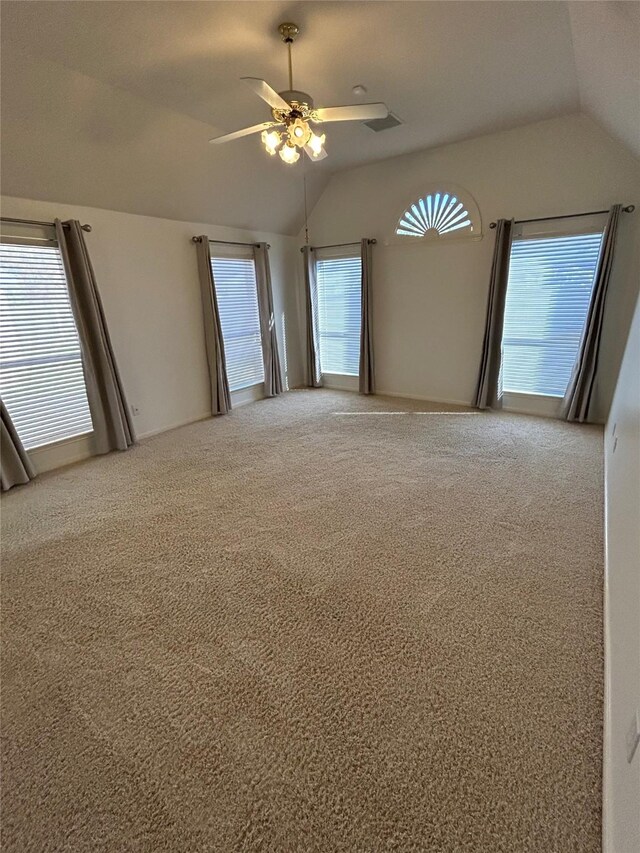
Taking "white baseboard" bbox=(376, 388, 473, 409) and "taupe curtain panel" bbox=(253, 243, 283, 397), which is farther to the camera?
"taupe curtain panel" bbox=(253, 243, 283, 397)

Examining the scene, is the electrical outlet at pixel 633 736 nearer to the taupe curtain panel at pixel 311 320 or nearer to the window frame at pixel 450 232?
the window frame at pixel 450 232

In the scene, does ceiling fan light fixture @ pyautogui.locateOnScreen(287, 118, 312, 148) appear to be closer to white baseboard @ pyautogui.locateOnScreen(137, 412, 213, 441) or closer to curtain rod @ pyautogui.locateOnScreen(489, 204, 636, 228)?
curtain rod @ pyautogui.locateOnScreen(489, 204, 636, 228)

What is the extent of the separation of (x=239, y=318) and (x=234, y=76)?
9.64 ft

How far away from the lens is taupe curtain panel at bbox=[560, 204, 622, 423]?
13.2ft

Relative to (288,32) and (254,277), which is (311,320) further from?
(288,32)

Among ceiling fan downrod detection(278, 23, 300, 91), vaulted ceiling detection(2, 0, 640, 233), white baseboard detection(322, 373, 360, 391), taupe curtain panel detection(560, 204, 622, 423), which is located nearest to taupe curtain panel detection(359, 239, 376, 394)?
white baseboard detection(322, 373, 360, 391)

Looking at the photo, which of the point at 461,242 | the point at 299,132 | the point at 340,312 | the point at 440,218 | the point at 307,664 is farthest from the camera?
the point at 340,312

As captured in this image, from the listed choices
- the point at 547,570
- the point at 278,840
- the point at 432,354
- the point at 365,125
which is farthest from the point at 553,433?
the point at 278,840

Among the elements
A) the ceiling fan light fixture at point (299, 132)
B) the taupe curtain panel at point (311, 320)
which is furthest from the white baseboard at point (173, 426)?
the ceiling fan light fixture at point (299, 132)

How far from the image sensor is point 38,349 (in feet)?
12.4

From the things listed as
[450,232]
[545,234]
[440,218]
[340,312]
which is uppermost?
[440,218]

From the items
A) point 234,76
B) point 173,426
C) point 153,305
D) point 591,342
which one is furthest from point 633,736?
point 153,305

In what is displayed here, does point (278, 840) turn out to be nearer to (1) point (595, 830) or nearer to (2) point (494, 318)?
(1) point (595, 830)

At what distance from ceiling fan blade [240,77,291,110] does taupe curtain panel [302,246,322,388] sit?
3840 millimetres
